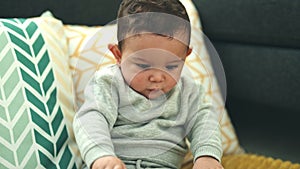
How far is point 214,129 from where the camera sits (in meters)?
0.95

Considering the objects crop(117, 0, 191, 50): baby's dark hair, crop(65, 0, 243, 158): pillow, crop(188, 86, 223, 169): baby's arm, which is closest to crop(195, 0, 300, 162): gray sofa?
crop(65, 0, 243, 158): pillow

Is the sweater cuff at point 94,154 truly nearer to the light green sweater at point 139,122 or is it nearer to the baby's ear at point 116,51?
the light green sweater at point 139,122

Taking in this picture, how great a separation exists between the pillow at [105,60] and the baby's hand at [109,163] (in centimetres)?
17

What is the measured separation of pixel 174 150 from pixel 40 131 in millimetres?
266

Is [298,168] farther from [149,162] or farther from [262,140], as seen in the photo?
[149,162]

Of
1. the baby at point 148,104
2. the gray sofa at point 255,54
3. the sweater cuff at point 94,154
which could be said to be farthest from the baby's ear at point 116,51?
the gray sofa at point 255,54

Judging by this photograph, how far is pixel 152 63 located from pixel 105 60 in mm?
158

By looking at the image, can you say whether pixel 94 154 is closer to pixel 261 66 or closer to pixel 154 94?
pixel 154 94

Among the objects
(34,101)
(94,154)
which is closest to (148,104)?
(94,154)

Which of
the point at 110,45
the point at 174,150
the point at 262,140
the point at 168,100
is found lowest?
the point at 262,140

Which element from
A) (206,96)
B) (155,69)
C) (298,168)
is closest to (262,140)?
(298,168)

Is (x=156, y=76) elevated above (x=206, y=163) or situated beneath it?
elevated above

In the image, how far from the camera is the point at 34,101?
1.00 metres

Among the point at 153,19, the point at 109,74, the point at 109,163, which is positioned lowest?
the point at 109,163
